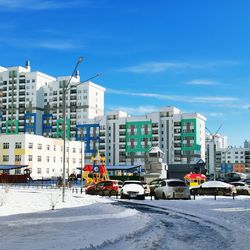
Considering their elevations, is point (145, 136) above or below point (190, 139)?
above

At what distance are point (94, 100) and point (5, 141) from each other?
68797 millimetres

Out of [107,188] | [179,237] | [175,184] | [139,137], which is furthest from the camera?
[139,137]

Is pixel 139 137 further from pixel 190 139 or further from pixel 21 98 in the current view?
pixel 21 98

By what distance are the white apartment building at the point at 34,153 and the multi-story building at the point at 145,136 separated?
43617 mm

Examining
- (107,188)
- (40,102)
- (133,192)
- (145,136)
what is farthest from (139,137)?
(133,192)

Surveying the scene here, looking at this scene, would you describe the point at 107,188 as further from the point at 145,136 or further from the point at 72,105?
the point at 72,105

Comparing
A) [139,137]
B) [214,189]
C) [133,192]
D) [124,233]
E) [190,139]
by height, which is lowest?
[214,189]

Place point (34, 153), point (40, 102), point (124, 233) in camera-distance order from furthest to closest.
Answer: point (40, 102)
point (34, 153)
point (124, 233)

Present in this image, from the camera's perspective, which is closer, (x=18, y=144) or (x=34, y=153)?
(x=18, y=144)

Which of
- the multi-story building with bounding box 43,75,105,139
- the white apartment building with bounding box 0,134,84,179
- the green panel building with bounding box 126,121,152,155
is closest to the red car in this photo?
the white apartment building with bounding box 0,134,84,179

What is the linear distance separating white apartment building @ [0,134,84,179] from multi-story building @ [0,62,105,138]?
51.5m

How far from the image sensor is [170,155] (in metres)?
152

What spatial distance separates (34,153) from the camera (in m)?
106

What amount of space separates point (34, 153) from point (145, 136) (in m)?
57.2
